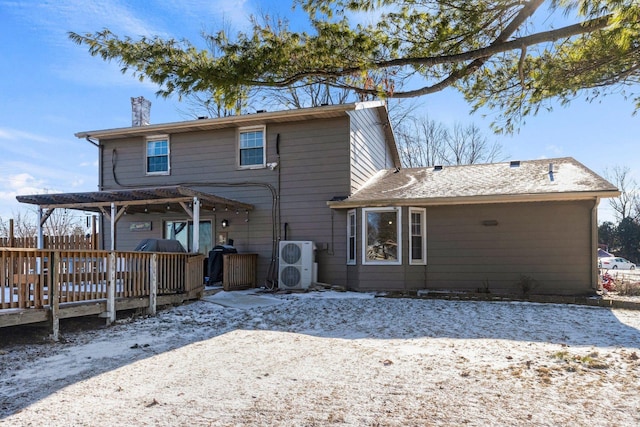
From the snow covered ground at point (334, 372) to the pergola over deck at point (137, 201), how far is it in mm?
2877

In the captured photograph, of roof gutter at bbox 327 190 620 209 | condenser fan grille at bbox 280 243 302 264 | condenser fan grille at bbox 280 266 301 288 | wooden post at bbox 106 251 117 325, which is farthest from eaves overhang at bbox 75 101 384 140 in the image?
wooden post at bbox 106 251 117 325

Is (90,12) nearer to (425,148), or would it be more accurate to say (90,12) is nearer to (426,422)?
(426,422)

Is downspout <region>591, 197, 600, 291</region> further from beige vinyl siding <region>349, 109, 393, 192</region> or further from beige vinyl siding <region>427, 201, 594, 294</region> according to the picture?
beige vinyl siding <region>349, 109, 393, 192</region>

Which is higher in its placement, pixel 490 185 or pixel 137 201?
pixel 490 185

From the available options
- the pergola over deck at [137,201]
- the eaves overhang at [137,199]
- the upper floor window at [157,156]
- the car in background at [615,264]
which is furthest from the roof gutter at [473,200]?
the car in background at [615,264]

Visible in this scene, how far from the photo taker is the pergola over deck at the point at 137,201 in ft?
32.0

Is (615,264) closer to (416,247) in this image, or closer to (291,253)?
(416,247)

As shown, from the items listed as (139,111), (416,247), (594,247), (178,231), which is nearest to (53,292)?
(178,231)

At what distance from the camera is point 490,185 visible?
35.7 feet

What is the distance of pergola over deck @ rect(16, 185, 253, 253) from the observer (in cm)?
974

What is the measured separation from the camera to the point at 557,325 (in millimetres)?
6590

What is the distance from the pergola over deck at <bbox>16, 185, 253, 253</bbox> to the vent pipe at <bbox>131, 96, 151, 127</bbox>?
2.99 metres

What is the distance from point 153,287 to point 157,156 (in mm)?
6423

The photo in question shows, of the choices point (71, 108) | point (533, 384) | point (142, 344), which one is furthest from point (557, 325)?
point (71, 108)
